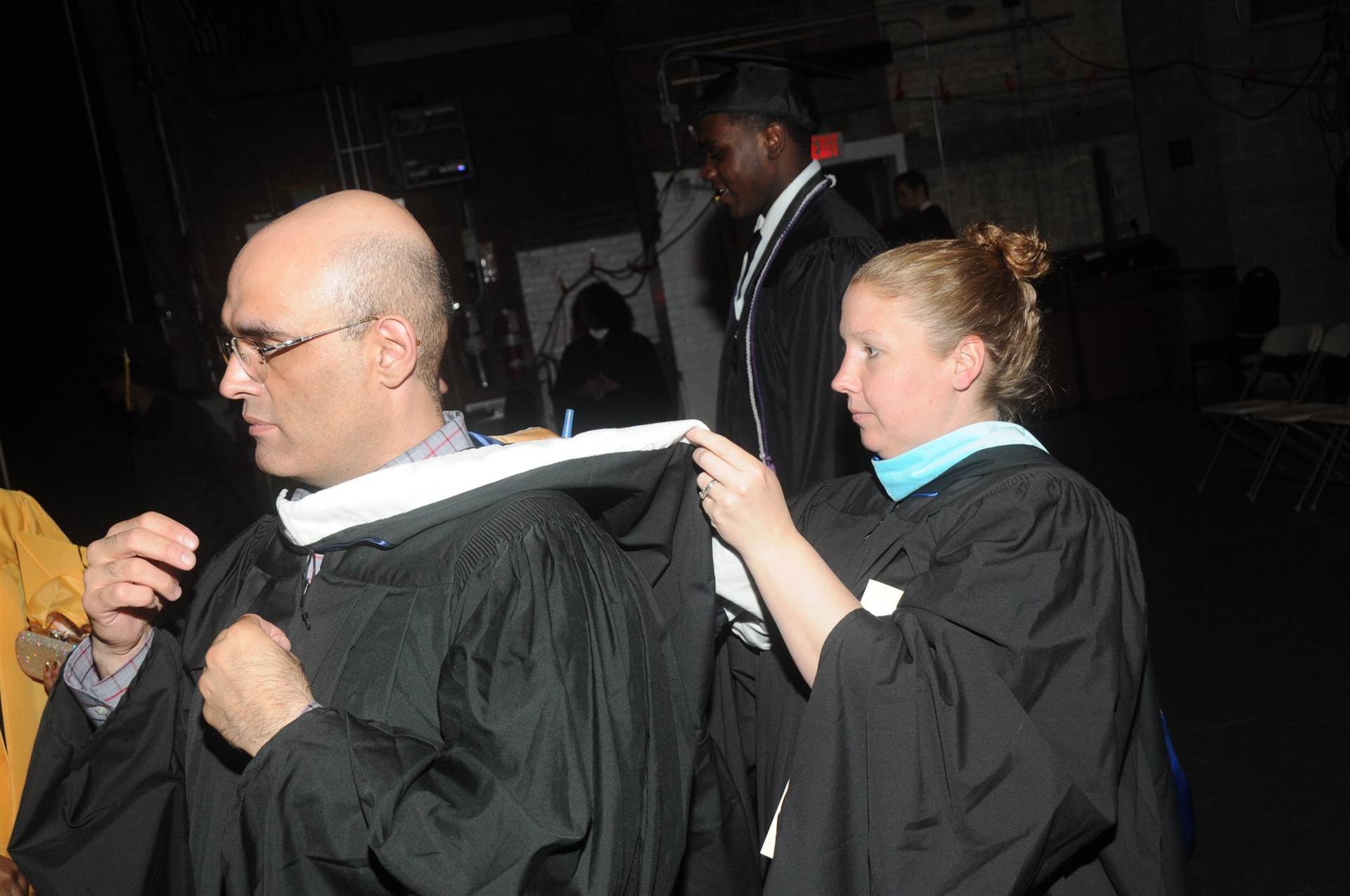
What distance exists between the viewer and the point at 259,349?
1.48 metres

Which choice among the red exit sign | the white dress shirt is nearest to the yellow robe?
the white dress shirt

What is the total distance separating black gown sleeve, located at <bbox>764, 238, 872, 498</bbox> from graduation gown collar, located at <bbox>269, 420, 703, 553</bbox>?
1383mm

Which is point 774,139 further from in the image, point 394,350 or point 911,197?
point 911,197

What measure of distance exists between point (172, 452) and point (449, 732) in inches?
141

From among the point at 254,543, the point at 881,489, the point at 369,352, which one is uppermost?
the point at 369,352

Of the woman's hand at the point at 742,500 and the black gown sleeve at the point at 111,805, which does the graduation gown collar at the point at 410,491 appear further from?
the black gown sleeve at the point at 111,805

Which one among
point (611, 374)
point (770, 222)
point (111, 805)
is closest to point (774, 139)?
point (770, 222)

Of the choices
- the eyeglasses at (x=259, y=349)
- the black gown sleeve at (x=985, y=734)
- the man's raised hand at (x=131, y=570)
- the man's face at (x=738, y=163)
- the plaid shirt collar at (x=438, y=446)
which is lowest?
the black gown sleeve at (x=985, y=734)

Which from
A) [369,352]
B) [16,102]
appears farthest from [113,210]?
[369,352]

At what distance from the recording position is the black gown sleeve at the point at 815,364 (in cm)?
275

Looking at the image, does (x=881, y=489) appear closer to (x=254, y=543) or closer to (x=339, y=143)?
(x=254, y=543)

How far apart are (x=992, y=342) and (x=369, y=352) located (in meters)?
1.02

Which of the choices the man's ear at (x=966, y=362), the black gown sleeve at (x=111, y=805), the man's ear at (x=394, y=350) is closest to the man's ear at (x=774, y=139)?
the man's ear at (x=966, y=362)

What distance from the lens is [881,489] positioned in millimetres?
1968
